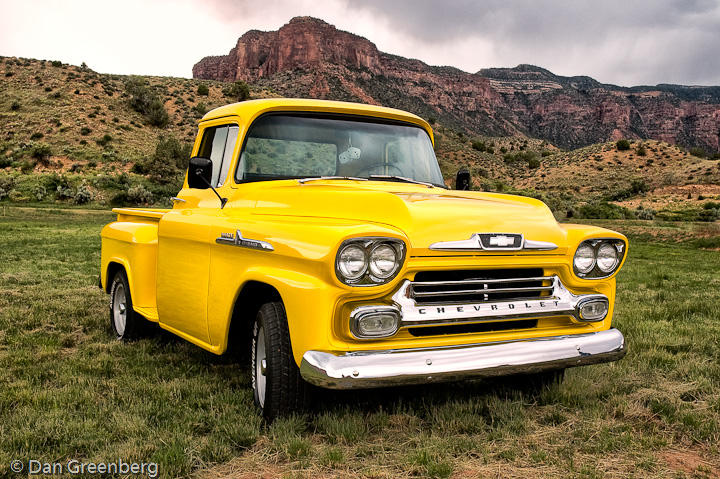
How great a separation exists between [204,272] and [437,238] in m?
1.76

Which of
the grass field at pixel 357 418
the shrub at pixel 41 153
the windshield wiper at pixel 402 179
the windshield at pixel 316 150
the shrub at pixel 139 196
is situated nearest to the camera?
the grass field at pixel 357 418

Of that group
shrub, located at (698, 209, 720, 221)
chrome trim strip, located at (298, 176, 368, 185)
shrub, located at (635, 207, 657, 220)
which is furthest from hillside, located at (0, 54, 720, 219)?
chrome trim strip, located at (298, 176, 368, 185)

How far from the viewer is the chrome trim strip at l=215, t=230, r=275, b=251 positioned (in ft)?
11.7

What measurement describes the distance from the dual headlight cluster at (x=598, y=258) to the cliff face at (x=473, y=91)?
227 feet

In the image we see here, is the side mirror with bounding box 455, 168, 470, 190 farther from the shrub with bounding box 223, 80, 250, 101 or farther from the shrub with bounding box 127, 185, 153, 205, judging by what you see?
the shrub with bounding box 223, 80, 250, 101

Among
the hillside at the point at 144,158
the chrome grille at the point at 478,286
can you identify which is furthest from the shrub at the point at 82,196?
the chrome grille at the point at 478,286

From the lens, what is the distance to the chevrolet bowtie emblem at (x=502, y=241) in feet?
11.2

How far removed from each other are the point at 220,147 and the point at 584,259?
9.31ft

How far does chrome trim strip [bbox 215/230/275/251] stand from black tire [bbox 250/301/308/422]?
327 mm

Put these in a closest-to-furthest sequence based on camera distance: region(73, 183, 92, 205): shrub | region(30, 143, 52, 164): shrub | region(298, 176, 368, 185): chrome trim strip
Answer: region(298, 176, 368, 185): chrome trim strip
region(73, 183, 92, 205): shrub
region(30, 143, 52, 164): shrub

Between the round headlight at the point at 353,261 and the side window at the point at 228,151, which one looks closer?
the round headlight at the point at 353,261

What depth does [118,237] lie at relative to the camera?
579 cm

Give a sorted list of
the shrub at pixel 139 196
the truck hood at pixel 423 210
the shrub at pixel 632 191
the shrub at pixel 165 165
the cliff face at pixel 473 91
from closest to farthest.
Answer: the truck hood at pixel 423 210, the shrub at pixel 139 196, the shrub at pixel 165 165, the shrub at pixel 632 191, the cliff face at pixel 473 91

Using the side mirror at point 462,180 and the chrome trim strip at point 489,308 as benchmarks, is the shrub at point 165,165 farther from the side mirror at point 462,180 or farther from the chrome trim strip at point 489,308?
the chrome trim strip at point 489,308
